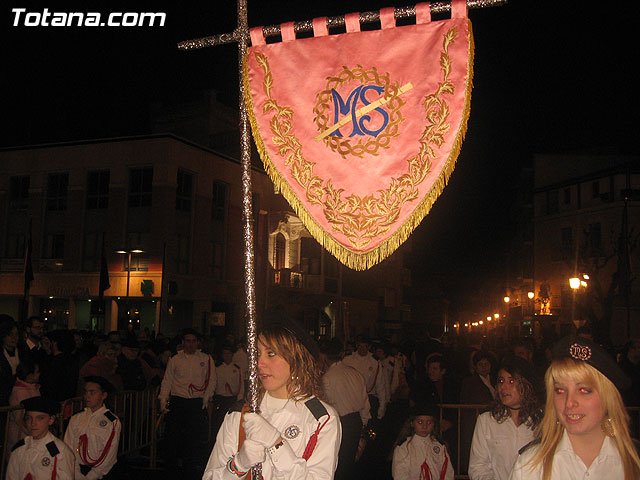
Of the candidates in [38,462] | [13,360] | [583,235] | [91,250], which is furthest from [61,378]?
[583,235]

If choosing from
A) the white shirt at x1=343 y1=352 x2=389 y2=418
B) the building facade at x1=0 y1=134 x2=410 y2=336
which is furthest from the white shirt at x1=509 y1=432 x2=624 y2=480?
the building facade at x1=0 y1=134 x2=410 y2=336

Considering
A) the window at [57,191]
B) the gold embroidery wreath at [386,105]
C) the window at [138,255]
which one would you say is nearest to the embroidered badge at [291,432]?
the gold embroidery wreath at [386,105]

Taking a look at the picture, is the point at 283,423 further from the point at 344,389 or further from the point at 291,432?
the point at 344,389

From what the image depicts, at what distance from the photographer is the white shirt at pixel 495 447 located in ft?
16.1

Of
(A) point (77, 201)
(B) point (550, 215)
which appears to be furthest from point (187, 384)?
A: (B) point (550, 215)

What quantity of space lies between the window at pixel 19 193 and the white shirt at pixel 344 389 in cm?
3202

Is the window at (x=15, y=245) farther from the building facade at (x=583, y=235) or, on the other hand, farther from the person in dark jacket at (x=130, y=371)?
the building facade at (x=583, y=235)

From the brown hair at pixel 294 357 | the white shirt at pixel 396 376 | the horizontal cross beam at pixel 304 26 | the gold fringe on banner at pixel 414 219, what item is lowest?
the white shirt at pixel 396 376

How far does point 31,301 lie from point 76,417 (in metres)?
30.2

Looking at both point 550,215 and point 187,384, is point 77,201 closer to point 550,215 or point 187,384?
point 187,384

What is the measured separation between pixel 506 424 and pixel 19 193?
120ft

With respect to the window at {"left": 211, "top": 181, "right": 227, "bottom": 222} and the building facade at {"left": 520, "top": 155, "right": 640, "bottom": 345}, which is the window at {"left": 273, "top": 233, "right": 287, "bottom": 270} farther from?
the building facade at {"left": 520, "top": 155, "right": 640, "bottom": 345}

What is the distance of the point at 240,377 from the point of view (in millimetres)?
13297

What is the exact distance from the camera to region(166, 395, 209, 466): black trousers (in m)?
10.3
